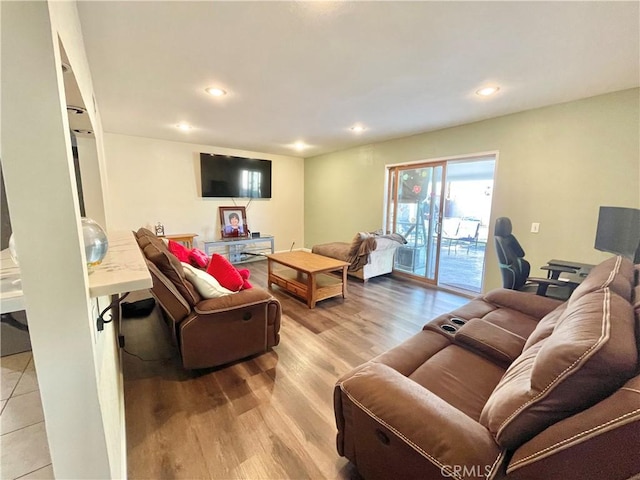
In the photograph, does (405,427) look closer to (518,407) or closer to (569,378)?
(518,407)

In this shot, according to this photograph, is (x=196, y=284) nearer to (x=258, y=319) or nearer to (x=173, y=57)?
(x=258, y=319)

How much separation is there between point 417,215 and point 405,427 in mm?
3869

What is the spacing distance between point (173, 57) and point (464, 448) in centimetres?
279

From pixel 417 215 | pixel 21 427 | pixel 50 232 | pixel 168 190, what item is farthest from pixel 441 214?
pixel 168 190

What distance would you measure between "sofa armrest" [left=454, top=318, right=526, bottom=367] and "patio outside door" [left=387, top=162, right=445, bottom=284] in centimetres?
273

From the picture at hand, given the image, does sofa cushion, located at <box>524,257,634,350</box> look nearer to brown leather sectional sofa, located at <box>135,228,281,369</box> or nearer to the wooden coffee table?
brown leather sectional sofa, located at <box>135,228,281,369</box>

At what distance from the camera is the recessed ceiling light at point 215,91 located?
2.52 meters

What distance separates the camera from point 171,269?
1831mm

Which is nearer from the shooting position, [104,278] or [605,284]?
[104,278]

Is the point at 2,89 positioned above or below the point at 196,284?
above

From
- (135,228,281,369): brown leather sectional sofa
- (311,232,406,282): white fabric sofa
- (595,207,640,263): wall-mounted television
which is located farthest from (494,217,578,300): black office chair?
(135,228,281,369): brown leather sectional sofa

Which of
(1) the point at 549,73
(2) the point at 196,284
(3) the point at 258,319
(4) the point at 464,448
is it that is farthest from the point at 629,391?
(1) the point at 549,73

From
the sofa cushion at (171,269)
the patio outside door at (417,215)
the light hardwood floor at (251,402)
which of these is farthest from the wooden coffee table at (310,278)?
the patio outside door at (417,215)

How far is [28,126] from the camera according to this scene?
622 millimetres
